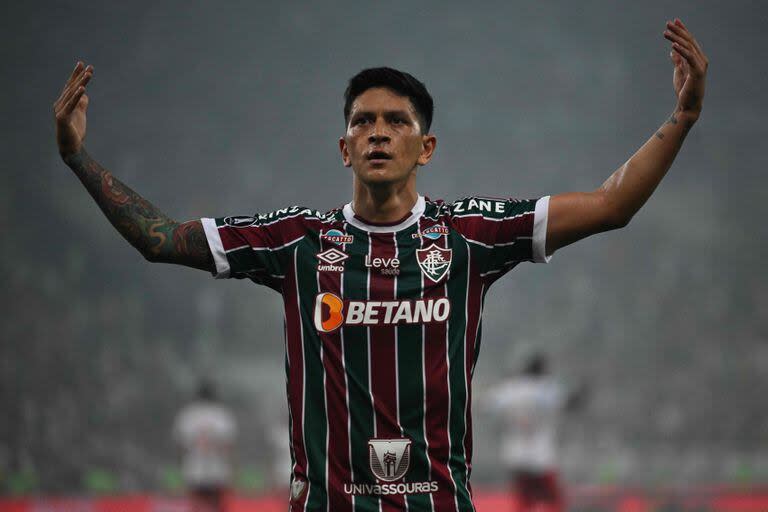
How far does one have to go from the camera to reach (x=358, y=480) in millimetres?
2312

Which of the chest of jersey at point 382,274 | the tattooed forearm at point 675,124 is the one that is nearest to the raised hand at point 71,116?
the chest of jersey at point 382,274

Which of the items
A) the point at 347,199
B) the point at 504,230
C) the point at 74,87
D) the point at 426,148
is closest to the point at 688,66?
the point at 504,230

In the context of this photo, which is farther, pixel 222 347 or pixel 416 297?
pixel 222 347

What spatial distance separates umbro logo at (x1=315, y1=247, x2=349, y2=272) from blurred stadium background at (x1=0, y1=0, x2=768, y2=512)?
18.2 feet

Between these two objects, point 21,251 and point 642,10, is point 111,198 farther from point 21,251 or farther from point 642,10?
point 642,10

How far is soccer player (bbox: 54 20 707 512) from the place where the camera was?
232 centimetres

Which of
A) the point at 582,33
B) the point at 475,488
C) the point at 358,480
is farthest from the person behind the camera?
the point at 582,33

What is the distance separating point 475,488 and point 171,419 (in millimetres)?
2632

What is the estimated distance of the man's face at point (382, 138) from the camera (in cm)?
244

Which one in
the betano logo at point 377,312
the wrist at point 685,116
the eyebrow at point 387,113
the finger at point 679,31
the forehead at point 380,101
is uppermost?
the finger at point 679,31

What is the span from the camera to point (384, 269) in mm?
2443

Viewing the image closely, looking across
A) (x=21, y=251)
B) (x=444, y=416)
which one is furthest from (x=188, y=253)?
(x=21, y=251)

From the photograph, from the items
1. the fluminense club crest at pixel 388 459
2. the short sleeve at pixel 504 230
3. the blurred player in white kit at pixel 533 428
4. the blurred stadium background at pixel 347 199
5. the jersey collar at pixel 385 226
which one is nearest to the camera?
the fluminense club crest at pixel 388 459

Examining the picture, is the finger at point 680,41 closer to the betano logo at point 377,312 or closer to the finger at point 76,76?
the betano logo at point 377,312
